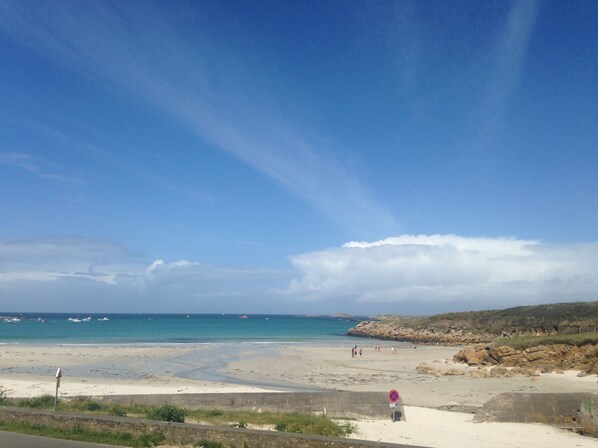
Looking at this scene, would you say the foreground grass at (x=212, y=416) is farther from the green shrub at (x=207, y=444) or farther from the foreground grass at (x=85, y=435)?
the green shrub at (x=207, y=444)

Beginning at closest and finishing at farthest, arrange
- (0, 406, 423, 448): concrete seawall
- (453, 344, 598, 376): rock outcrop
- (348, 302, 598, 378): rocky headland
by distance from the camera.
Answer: (0, 406, 423, 448): concrete seawall → (453, 344, 598, 376): rock outcrop → (348, 302, 598, 378): rocky headland

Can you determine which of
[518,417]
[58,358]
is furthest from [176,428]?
[58,358]

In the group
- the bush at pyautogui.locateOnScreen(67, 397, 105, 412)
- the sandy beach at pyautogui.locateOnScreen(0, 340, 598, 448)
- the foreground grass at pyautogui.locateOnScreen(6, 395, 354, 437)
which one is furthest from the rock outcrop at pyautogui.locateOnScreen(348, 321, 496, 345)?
the bush at pyautogui.locateOnScreen(67, 397, 105, 412)

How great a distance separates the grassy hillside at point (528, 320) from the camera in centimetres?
4909

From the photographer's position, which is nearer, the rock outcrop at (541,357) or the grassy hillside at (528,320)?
the rock outcrop at (541,357)

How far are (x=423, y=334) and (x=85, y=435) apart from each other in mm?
72392


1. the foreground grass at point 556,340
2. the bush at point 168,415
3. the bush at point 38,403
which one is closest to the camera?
the bush at point 168,415

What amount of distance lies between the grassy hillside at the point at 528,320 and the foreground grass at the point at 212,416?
3890 cm

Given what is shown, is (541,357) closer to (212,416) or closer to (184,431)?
(212,416)

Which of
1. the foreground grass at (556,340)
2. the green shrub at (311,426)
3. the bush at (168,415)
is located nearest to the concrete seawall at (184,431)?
the bush at (168,415)

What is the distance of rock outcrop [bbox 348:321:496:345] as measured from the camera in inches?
2647

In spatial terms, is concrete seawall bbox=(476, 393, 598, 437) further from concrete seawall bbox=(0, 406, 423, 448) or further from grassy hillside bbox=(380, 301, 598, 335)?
grassy hillside bbox=(380, 301, 598, 335)

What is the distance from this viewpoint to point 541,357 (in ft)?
107

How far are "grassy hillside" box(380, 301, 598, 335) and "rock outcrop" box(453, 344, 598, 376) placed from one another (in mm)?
12743
